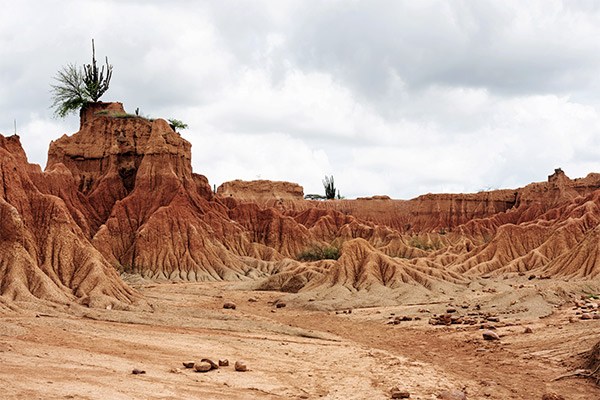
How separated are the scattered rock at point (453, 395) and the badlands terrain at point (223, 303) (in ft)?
0.27

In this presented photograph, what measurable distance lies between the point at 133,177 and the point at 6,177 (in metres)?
46.5

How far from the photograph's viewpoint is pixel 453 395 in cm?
1348

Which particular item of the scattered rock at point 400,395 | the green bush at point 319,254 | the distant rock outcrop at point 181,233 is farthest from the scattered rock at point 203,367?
the green bush at point 319,254

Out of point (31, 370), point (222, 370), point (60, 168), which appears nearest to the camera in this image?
point (31, 370)

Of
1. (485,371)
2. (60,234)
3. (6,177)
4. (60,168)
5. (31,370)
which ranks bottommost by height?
(485,371)

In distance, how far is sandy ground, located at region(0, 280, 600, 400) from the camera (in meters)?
12.8

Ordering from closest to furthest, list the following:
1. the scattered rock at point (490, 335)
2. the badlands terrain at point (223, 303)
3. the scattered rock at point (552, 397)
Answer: the scattered rock at point (552, 397) < the badlands terrain at point (223, 303) < the scattered rock at point (490, 335)

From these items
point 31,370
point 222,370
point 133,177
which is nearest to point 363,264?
point 222,370

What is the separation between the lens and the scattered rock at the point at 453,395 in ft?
44.0

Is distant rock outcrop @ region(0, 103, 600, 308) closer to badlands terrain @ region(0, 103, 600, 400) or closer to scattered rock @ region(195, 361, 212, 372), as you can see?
badlands terrain @ region(0, 103, 600, 400)

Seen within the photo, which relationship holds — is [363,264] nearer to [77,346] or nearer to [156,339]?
[156,339]

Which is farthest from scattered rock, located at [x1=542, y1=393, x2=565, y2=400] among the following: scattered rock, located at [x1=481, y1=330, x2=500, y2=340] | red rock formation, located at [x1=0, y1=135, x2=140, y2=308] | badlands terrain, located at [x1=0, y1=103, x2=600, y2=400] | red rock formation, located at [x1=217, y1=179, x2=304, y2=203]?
red rock formation, located at [x1=217, y1=179, x2=304, y2=203]

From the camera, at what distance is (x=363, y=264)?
46.1m

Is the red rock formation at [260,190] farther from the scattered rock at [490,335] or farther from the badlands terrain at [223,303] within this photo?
the scattered rock at [490,335]
